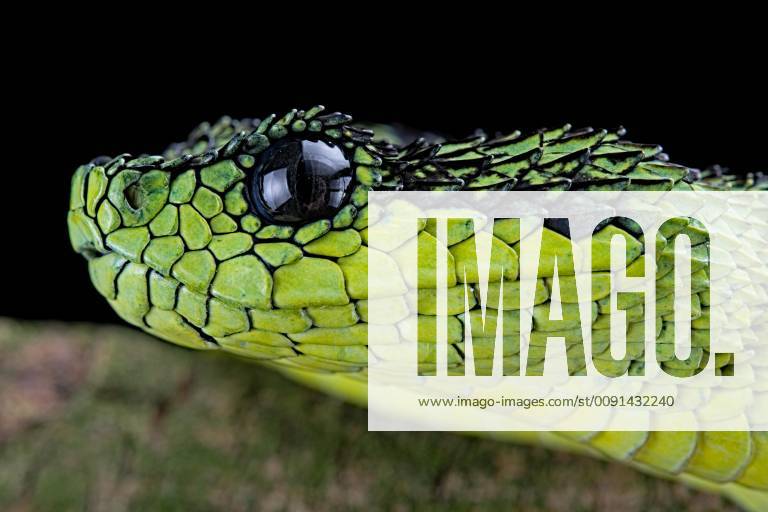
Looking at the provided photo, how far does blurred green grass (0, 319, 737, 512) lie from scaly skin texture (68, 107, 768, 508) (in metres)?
0.46

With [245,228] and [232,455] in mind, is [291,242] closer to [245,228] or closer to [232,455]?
[245,228]

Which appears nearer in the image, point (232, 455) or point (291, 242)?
point (291, 242)

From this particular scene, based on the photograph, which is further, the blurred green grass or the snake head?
the blurred green grass

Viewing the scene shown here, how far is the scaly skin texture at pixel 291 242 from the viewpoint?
1.53 m

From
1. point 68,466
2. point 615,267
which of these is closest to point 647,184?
point 615,267

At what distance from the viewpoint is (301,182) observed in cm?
152

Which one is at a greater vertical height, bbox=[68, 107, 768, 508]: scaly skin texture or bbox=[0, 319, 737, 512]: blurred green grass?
bbox=[68, 107, 768, 508]: scaly skin texture

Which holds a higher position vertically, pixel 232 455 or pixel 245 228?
pixel 245 228

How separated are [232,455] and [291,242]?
31.0 inches

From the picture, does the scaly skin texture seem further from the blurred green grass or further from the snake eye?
the blurred green grass

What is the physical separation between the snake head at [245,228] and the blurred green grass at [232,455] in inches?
21.7

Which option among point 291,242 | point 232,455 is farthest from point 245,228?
point 232,455

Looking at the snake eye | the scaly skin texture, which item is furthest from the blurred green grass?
the snake eye

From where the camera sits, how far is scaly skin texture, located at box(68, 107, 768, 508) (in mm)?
1526
